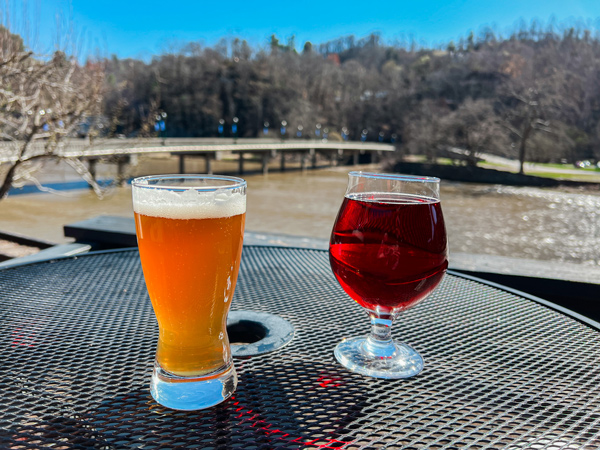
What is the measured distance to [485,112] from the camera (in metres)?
39.4

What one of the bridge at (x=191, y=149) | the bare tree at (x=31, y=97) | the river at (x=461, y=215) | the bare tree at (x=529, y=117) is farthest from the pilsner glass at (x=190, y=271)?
the bare tree at (x=529, y=117)

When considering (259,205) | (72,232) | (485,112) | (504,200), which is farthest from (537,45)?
(72,232)

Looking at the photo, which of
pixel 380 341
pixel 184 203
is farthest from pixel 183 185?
pixel 380 341

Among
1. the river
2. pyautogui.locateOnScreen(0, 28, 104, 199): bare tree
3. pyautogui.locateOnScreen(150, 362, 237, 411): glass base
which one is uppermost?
pyautogui.locateOnScreen(0, 28, 104, 199): bare tree

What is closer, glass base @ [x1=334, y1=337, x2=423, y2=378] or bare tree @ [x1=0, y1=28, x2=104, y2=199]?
glass base @ [x1=334, y1=337, x2=423, y2=378]

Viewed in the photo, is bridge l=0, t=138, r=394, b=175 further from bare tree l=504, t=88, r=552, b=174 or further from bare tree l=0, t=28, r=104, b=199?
bare tree l=504, t=88, r=552, b=174

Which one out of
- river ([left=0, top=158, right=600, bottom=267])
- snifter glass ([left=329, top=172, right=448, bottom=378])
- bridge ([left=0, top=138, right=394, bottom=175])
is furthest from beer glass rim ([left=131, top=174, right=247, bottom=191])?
river ([left=0, top=158, right=600, bottom=267])

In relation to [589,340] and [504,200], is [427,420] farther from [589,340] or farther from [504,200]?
[504,200]

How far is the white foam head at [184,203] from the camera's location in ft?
2.29

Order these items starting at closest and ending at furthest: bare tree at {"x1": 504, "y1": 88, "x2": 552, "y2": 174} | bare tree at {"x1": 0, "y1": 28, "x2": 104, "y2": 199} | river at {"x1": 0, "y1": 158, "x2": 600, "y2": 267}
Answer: bare tree at {"x1": 0, "y1": 28, "x2": 104, "y2": 199}, river at {"x1": 0, "y1": 158, "x2": 600, "y2": 267}, bare tree at {"x1": 504, "y1": 88, "x2": 552, "y2": 174}

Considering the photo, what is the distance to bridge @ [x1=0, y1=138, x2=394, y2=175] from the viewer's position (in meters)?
11.4

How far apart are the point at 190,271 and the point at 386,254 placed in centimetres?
35

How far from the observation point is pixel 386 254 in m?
0.84

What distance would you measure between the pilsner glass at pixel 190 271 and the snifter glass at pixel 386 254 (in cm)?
23
